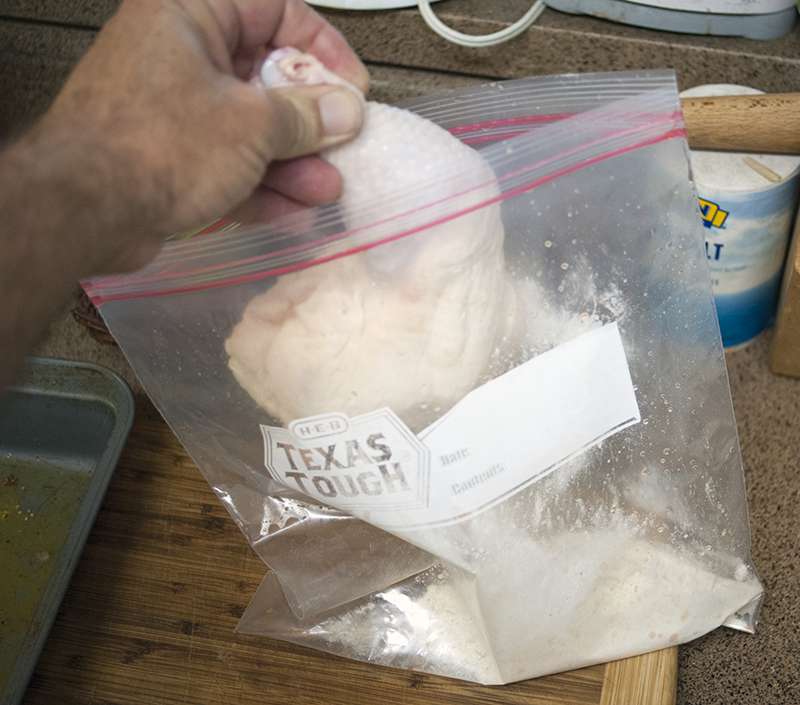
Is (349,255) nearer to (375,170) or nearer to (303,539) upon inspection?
(375,170)

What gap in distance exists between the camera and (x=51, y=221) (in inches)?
12.7

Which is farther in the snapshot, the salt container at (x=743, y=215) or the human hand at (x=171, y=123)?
the salt container at (x=743, y=215)

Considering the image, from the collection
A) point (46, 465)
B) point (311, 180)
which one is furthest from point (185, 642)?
point (311, 180)

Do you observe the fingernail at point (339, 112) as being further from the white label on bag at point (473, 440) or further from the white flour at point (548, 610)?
the white flour at point (548, 610)

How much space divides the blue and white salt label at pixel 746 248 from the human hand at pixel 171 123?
0.35 m

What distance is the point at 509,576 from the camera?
1.76ft

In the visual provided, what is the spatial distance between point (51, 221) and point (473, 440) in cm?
25

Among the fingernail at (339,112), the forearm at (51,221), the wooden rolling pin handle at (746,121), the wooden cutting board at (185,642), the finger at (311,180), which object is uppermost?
the forearm at (51,221)

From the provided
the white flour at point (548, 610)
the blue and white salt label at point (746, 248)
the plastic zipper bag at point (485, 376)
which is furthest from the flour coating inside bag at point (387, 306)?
the blue and white salt label at point (746, 248)

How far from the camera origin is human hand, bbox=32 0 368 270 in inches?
13.8

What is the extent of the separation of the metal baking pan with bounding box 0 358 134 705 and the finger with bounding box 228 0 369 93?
29cm

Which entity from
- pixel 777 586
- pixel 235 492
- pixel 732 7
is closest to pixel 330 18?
pixel 732 7

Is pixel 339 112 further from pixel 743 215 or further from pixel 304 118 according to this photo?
pixel 743 215

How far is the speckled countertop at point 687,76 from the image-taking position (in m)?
0.64
